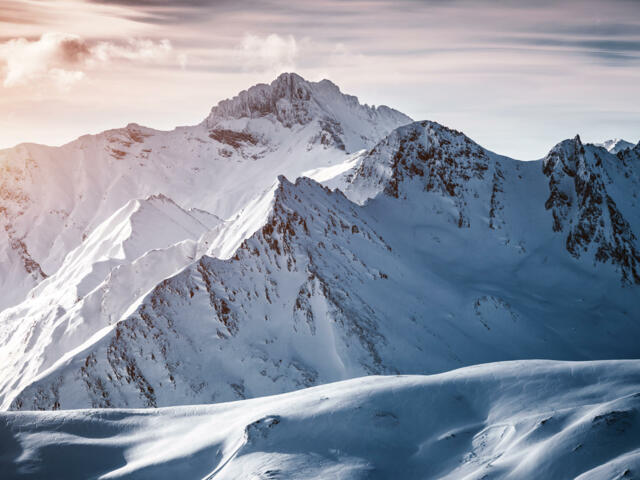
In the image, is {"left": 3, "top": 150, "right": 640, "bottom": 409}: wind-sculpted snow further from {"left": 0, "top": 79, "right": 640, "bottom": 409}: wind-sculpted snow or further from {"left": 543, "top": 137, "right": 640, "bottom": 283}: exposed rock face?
{"left": 543, "top": 137, "right": 640, "bottom": 283}: exposed rock face

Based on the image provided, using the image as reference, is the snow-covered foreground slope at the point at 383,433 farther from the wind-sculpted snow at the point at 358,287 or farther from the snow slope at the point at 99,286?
the snow slope at the point at 99,286

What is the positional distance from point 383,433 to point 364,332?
45.3 metres

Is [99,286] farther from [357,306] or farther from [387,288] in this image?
[387,288]

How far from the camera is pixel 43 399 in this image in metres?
74.4

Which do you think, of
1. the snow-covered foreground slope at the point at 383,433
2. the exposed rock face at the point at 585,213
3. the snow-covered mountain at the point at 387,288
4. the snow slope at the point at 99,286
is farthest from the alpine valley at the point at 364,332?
the snow slope at the point at 99,286

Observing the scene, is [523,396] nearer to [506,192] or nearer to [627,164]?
[506,192]

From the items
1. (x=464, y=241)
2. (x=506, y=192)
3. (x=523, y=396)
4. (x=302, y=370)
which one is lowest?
(x=302, y=370)

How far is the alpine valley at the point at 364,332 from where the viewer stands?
41.8m

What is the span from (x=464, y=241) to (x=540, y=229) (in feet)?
64.4

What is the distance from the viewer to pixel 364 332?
88188mm

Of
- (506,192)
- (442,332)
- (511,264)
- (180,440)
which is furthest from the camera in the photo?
(506,192)

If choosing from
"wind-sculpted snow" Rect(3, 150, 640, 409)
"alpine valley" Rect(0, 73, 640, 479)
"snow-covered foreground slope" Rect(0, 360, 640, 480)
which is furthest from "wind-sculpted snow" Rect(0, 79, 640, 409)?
"snow-covered foreground slope" Rect(0, 360, 640, 480)

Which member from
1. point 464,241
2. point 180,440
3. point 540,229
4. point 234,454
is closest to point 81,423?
point 180,440

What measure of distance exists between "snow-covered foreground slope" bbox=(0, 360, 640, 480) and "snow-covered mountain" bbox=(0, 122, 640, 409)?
92.8ft
